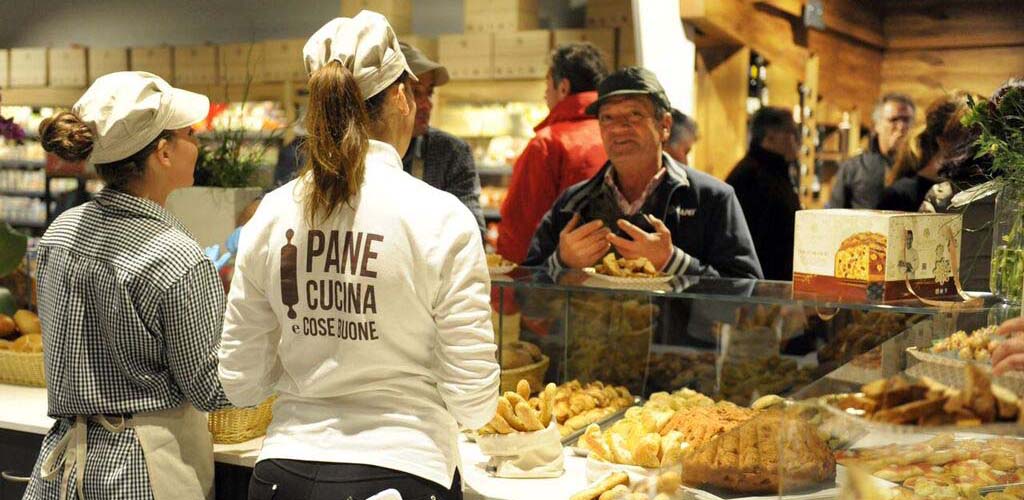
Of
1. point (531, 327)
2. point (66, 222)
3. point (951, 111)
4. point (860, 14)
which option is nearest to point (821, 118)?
point (860, 14)

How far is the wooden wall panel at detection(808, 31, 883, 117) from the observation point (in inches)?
305

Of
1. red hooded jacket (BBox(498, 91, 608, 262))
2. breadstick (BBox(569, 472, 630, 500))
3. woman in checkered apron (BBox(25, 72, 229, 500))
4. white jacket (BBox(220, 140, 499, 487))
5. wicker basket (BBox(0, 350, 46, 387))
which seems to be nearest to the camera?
white jacket (BBox(220, 140, 499, 487))

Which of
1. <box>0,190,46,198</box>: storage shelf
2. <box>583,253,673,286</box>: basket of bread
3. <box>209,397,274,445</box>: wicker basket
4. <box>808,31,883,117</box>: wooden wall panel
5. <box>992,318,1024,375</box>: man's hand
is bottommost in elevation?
<box>209,397,274,445</box>: wicker basket

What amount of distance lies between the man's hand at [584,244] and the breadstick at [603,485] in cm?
104

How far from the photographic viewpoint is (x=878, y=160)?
5.88 m

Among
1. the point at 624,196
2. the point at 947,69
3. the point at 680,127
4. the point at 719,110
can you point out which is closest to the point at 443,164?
the point at 624,196

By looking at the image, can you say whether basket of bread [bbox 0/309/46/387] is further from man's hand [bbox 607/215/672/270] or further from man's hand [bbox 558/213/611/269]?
man's hand [bbox 607/215/672/270]

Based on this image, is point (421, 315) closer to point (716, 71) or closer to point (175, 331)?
point (175, 331)

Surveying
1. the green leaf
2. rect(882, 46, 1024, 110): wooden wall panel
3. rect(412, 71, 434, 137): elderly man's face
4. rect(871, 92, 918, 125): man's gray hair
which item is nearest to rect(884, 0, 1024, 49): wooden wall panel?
rect(882, 46, 1024, 110): wooden wall panel

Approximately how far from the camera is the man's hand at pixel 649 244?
3.17 meters

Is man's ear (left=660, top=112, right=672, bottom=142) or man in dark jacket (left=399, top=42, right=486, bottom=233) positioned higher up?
man's ear (left=660, top=112, right=672, bottom=142)

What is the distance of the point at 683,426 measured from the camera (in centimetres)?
259

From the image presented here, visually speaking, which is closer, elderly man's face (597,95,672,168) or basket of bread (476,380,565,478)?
basket of bread (476,380,565,478)

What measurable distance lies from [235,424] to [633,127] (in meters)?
1.52
